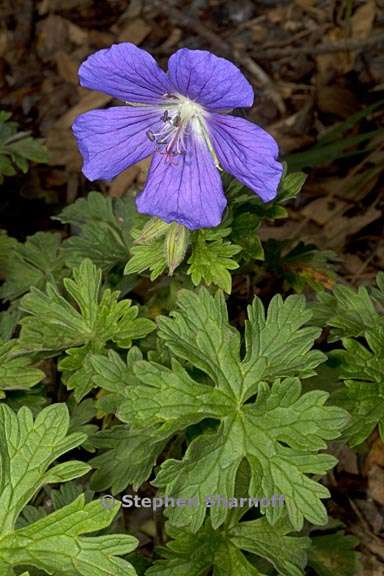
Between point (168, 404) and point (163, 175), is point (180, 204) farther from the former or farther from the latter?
point (168, 404)

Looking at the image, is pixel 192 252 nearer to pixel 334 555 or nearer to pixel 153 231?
pixel 153 231

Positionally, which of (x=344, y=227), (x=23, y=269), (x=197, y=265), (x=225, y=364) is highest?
(x=197, y=265)

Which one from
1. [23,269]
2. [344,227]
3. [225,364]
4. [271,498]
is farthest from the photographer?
[344,227]

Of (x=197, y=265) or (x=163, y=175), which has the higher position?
(x=163, y=175)

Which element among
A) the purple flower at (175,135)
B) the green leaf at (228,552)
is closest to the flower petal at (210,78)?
the purple flower at (175,135)

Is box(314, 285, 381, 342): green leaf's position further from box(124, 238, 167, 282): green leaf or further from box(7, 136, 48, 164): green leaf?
box(7, 136, 48, 164): green leaf

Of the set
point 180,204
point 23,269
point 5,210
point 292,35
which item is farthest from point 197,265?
point 292,35
